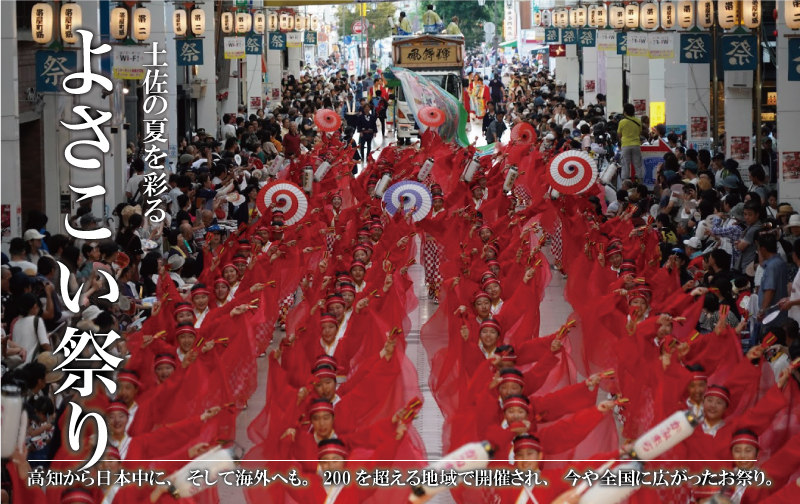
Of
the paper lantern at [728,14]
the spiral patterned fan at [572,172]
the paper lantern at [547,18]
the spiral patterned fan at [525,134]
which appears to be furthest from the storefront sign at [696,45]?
the paper lantern at [547,18]

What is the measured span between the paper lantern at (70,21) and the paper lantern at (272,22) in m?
18.1

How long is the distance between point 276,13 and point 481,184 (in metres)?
16.3

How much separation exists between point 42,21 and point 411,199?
461 cm

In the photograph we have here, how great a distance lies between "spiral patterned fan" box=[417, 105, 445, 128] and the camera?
2427 cm

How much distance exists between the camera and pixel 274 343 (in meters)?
13.6

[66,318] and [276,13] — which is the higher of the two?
[276,13]

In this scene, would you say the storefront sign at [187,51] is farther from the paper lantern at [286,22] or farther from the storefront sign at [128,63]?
the paper lantern at [286,22]

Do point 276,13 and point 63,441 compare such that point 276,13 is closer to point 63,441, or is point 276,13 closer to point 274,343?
point 274,343

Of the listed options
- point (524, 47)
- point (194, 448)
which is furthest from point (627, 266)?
point (524, 47)

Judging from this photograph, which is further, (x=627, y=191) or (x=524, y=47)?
(x=524, y=47)

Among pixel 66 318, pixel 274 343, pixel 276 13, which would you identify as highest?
pixel 276 13

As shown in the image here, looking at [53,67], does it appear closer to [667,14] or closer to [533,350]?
[533,350]

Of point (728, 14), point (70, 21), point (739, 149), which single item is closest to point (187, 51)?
point (70, 21)

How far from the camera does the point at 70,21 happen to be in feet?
46.4
